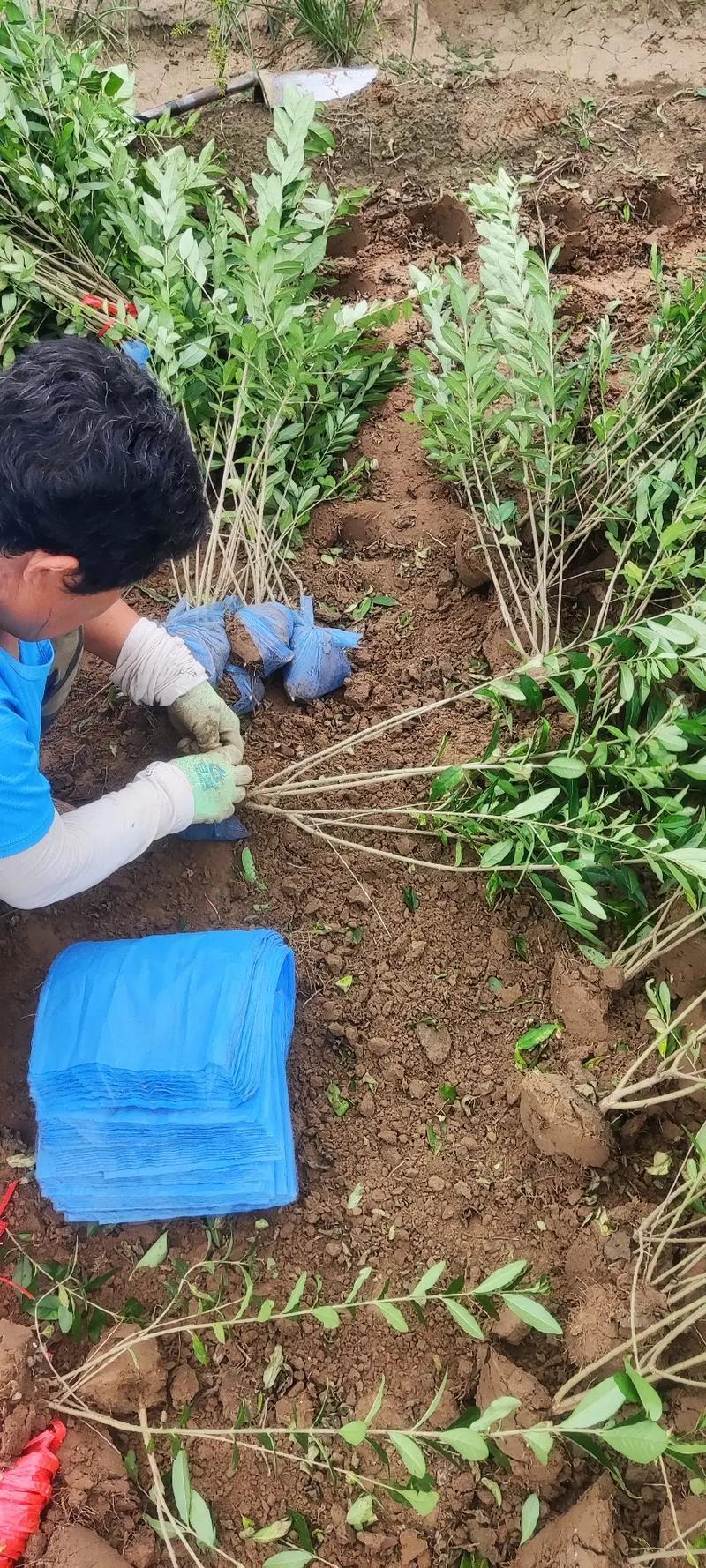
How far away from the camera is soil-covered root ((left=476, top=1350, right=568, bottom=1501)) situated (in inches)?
50.8

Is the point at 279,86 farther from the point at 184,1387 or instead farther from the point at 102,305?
the point at 184,1387

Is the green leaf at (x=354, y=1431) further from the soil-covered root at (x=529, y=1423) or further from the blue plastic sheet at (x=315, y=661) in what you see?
the blue plastic sheet at (x=315, y=661)

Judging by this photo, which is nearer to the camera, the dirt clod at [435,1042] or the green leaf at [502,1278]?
the green leaf at [502,1278]

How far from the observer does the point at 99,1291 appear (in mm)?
1529

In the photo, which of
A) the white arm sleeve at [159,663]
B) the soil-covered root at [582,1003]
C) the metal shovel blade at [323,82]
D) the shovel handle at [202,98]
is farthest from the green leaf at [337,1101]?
the metal shovel blade at [323,82]

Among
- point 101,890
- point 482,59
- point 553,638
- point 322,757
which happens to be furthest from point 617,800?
point 482,59

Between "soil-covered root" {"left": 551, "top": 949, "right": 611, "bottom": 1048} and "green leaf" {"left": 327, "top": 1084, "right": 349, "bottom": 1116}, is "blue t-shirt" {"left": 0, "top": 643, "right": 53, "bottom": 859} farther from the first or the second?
"soil-covered root" {"left": 551, "top": 949, "right": 611, "bottom": 1048}

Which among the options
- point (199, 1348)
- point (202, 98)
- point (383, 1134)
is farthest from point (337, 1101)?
point (202, 98)

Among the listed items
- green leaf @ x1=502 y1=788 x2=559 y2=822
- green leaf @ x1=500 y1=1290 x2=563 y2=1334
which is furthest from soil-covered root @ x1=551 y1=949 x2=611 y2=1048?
green leaf @ x1=500 y1=1290 x2=563 y2=1334

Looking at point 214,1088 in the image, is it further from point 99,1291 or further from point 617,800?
point 617,800

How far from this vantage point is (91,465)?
1.18 metres

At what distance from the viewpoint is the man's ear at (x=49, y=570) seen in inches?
49.0

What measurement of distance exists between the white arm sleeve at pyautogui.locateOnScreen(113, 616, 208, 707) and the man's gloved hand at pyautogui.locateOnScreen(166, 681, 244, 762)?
0.06ft

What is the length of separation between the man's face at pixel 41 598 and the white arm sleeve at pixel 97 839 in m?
0.32
